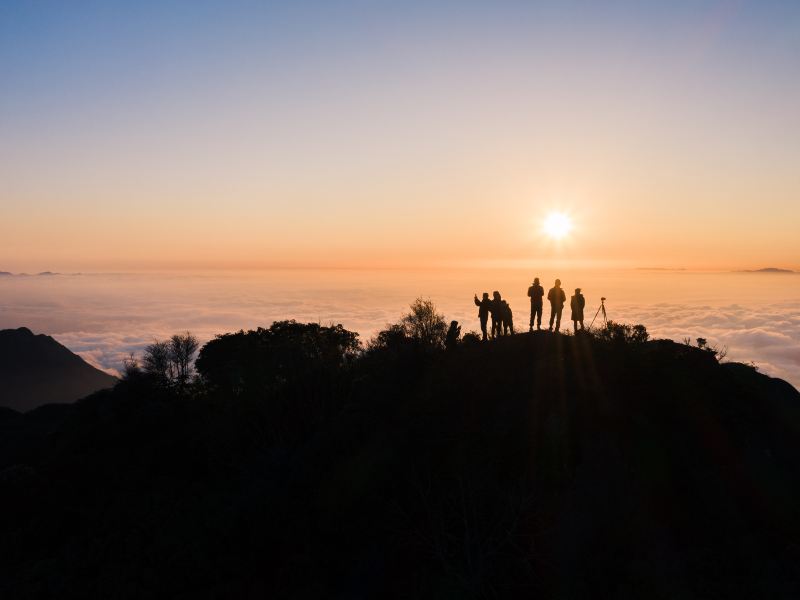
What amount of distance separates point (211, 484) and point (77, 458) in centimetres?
1047

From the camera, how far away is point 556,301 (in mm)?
24047

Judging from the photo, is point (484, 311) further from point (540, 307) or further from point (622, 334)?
point (622, 334)

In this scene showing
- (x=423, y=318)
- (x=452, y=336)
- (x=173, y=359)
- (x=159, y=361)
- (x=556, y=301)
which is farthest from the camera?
(x=423, y=318)

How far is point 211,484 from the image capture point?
21969mm

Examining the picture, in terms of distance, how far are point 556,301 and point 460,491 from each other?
1170cm

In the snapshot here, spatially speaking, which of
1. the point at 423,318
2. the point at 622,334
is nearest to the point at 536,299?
the point at 622,334

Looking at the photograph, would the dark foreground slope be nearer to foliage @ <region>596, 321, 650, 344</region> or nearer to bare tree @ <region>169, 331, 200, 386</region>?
foliage @ <region>596, 321, 650, 344</region>

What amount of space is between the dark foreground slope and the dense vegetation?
0.22 feet

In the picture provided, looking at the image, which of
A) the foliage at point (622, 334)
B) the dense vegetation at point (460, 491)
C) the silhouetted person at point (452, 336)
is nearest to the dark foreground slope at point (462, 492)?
the dense vegetation at point (460, 491)

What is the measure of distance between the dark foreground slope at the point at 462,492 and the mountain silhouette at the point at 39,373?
5282 inches

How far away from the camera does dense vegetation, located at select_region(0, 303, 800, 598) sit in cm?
1395

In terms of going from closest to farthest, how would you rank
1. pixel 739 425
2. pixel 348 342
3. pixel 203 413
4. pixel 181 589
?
pixel 181 589
pixel 739 425
pixel 203 413
pixel 348 342

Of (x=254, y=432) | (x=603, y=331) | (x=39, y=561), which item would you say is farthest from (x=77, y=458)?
(x=603, y=331)

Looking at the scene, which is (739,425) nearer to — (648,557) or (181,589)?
(648,557)
